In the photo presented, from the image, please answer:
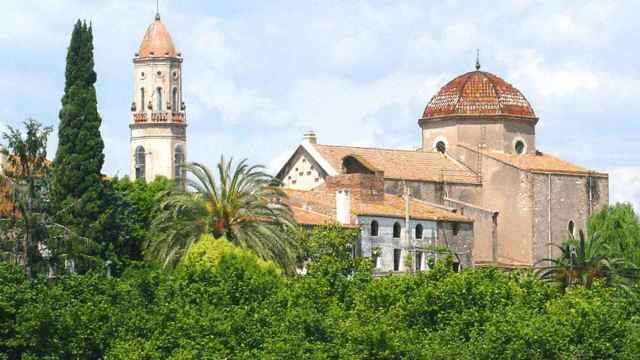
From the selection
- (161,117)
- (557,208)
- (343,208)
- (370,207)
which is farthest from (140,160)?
(343,208)

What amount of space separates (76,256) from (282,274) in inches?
324

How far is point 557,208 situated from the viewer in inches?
3693

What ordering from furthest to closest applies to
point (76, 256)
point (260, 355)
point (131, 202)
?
point (131, 202) → point (76, 256) → point (260, 355)

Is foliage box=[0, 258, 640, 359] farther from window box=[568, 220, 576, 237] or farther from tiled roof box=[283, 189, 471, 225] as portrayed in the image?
window box=[568, 220, 576, 237]

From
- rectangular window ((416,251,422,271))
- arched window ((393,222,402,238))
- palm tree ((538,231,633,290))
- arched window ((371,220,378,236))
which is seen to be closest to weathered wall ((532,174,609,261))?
rectangular window ((416,251,422,271))

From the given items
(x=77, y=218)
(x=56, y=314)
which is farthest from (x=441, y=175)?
(x=56, y=314)

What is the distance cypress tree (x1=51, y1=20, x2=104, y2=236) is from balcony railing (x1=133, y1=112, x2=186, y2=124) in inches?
1702

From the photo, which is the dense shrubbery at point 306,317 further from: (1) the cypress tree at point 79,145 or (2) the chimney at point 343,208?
(2) the chimney at point 343,208

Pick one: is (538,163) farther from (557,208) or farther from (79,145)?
(79,145)

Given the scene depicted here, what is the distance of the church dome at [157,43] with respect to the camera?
11900 centimetres

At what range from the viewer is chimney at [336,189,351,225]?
83375 mm

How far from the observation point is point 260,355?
51094 millimetres

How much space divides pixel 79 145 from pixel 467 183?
85.9 ft

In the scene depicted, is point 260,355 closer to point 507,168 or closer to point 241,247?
point 241,247
